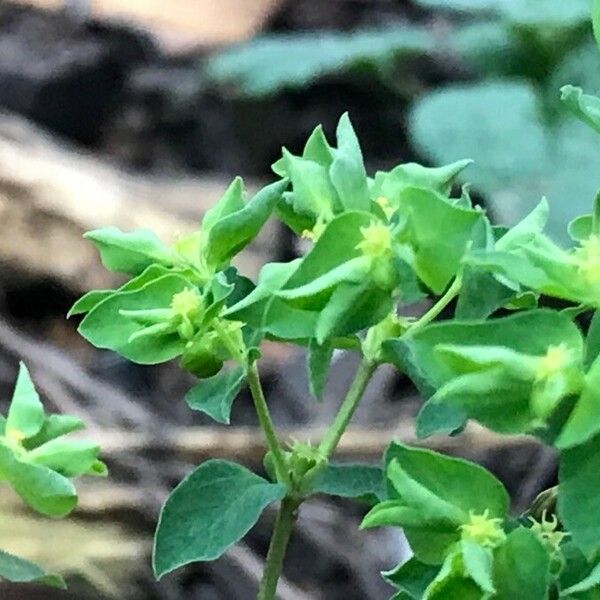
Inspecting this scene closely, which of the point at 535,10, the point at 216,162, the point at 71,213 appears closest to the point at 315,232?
the point at 71,213

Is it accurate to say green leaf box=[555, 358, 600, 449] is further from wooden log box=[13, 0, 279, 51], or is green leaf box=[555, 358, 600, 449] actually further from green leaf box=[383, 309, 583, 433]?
wooden log box=[13, 0, 279, 51]

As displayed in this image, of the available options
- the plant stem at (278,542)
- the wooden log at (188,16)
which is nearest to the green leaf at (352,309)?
the plant stem at (278,542)

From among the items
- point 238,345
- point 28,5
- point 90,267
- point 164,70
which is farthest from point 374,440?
point 28,5

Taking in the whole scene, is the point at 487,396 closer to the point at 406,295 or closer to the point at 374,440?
the point at 406,295

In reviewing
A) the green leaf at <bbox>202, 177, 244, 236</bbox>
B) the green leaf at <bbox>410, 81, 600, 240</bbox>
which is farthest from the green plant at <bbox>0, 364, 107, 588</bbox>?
the green leaf at <bbox>410, 81, 600, 240</bbox>

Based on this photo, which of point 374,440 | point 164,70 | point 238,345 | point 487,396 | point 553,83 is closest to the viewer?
point 487,396

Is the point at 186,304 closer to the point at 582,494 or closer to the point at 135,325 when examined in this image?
the point at 135,325
